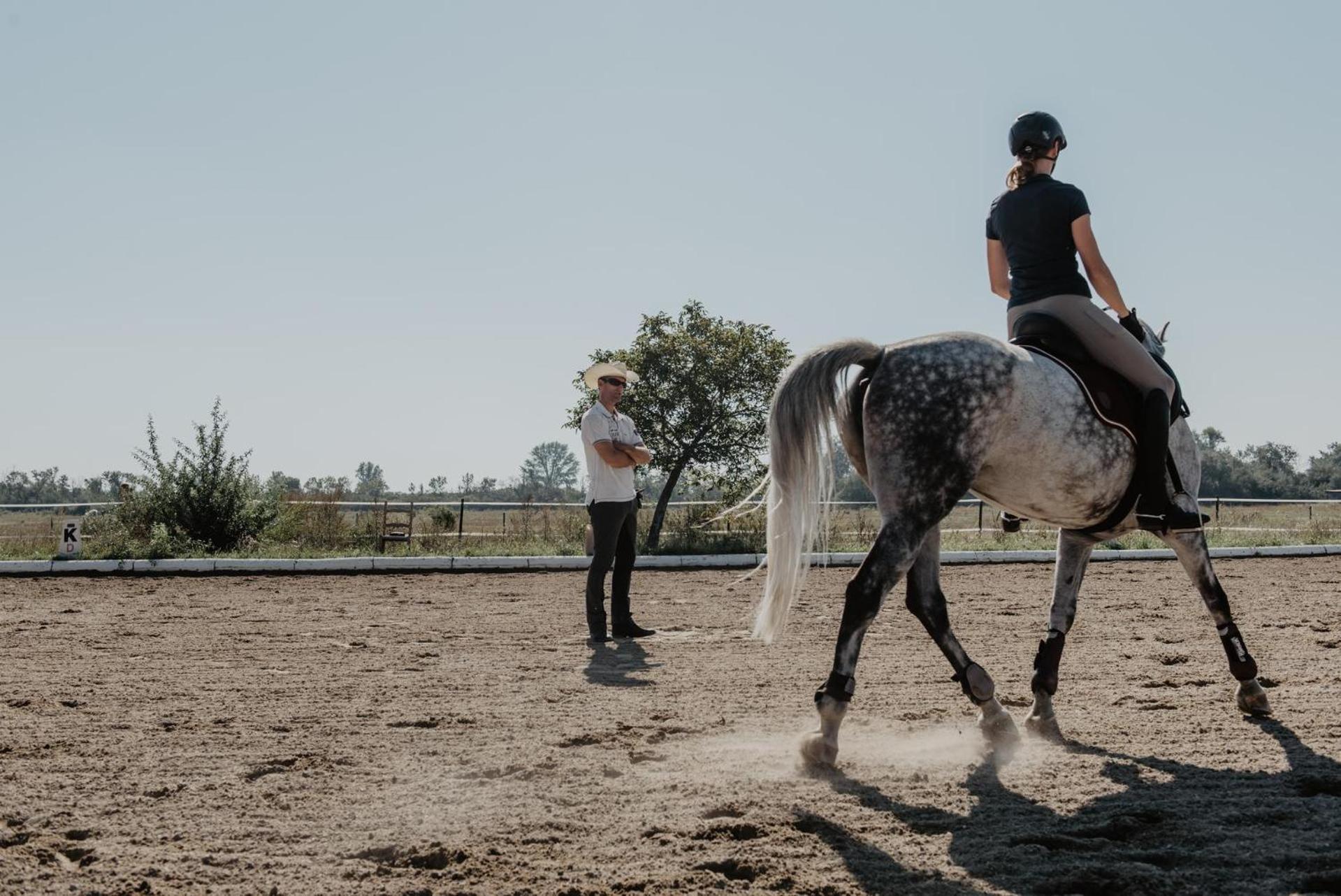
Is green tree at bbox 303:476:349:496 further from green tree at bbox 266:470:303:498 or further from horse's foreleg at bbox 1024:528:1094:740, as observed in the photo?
horse's foreleg at bbox 1024:528:1094:740

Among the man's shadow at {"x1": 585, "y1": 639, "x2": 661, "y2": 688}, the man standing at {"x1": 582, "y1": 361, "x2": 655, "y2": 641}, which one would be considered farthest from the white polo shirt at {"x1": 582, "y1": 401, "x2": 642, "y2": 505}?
the man's shadow at {"x1": 585, "y1": 639, "x2": 661, "y2": 688}

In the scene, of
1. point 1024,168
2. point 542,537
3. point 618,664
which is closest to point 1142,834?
point 1024,168

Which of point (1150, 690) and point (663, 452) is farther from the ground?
point (663, 452)

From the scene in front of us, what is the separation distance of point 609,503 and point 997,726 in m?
4.27

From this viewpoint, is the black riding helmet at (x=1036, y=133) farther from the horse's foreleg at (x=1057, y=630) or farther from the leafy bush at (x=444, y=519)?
the leafy bush at (x=444, y=519)

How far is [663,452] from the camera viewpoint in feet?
67.6

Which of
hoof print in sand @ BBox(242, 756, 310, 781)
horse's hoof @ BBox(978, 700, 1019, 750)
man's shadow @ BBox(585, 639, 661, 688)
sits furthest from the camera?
man's shadow @ BBox(585, 639, 661, 688)

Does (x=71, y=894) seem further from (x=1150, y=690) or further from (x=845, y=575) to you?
(x=845, y=575)

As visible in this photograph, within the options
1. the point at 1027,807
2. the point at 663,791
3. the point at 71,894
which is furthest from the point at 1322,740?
the point at 71,894

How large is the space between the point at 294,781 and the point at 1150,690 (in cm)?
452

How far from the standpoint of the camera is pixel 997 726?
5129mm

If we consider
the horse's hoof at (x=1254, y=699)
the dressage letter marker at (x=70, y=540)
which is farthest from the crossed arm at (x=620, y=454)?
the dressage letter marker at (x=70, y=540)

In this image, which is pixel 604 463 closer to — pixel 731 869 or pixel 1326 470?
pixel 731 869

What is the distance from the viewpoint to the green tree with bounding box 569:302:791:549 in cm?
2052
